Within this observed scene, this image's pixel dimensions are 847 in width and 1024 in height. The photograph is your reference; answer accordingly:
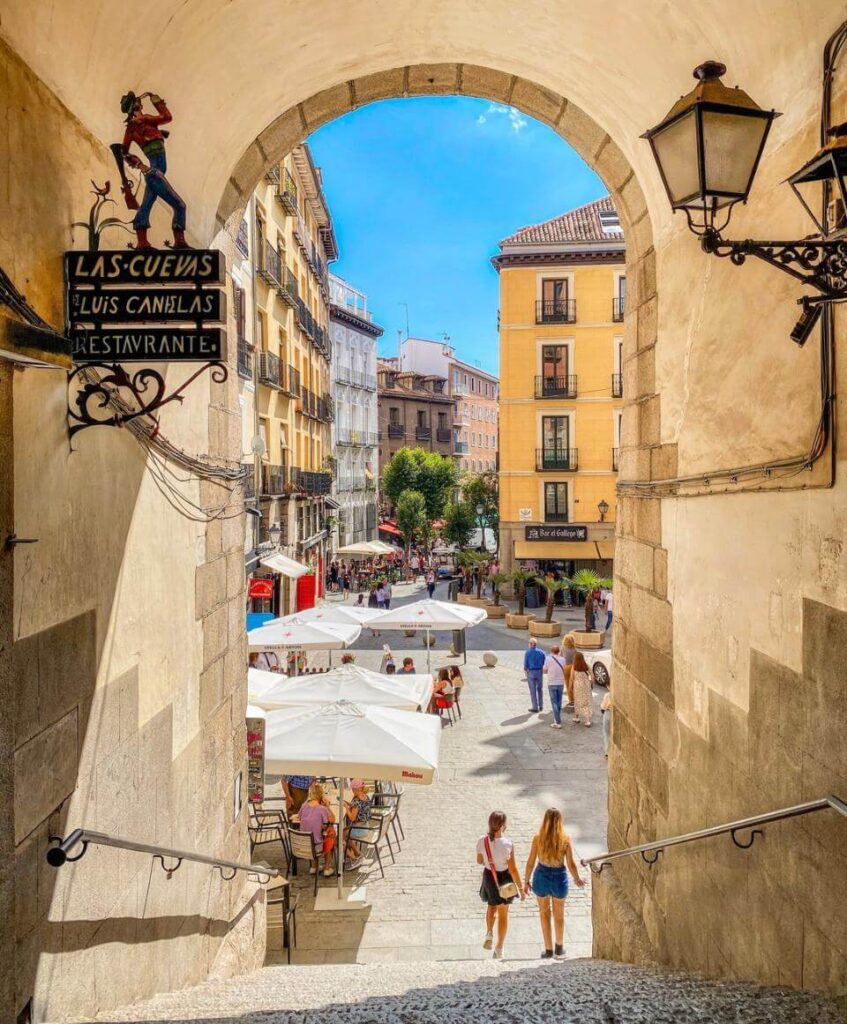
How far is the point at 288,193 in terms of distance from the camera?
81.1ft

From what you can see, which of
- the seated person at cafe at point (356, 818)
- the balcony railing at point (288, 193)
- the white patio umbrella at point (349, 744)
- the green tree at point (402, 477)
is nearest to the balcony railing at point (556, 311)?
the balcony railing at point (288, 193)

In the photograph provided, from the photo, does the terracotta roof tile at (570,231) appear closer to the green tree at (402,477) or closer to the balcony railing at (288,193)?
the balcony railing at (288,193)

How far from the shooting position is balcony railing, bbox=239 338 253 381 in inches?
743

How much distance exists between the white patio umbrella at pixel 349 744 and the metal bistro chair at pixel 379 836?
16.7 inches

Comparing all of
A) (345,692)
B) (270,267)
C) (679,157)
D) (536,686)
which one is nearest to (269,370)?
(270,267)

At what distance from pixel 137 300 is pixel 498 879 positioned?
541 cm

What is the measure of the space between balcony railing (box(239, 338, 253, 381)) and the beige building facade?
40.1 ft

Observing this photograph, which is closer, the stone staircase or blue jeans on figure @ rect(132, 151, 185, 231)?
the stone staircase

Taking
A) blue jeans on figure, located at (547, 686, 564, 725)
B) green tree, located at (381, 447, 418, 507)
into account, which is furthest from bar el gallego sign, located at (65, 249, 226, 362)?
green tree, located at (381, 447, 418, 507)

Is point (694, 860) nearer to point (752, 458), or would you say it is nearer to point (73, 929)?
point (752, 458)

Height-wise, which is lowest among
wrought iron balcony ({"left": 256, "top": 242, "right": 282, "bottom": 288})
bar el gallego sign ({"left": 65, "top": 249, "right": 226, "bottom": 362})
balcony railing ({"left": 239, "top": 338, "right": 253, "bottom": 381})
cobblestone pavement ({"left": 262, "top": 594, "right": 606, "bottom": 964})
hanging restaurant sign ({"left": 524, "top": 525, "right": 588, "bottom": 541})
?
cobblestone pavement ({"left": 262, "top": 594, "right": 606, "bottom": 964})

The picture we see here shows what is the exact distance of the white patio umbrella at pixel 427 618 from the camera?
15.3 meters

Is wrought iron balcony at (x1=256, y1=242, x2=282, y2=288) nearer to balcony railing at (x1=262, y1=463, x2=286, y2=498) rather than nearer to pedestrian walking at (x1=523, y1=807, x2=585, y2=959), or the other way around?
balcony railing at (x1=262, y1=463, x2=286, y2=498)

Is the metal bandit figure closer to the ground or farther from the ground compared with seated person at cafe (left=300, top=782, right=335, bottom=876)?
farther from the ground
